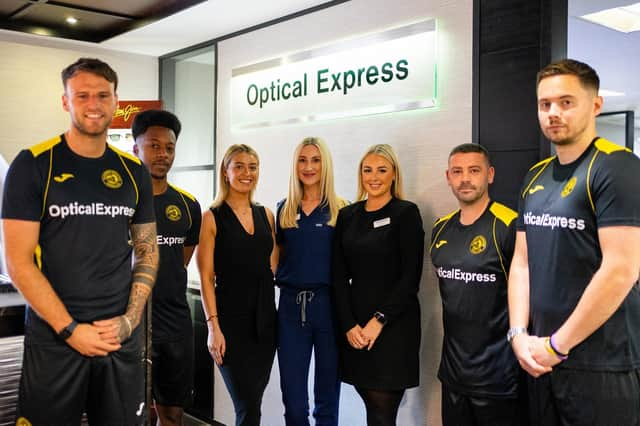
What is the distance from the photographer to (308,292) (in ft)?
9.61

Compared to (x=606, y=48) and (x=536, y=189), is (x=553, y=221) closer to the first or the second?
(x=536, y=189)

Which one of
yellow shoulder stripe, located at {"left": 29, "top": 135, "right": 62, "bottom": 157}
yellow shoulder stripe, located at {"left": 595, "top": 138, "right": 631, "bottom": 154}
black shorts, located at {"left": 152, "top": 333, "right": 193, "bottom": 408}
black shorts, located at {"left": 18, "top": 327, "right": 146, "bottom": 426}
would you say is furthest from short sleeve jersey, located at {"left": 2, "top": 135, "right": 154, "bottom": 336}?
yellow shoulder stripe, located at {"left": 595, "top": 138, "right": 631, "bottom": 154}

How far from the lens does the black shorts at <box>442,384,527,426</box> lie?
7.94 feet

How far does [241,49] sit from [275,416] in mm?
2423

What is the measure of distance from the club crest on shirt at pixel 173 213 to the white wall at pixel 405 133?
1.01 m

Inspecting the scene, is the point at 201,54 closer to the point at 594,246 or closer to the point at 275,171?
the point at 275,171

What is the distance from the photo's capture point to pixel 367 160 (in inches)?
115

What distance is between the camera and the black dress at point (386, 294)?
2758 mm

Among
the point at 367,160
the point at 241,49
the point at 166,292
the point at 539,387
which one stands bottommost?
the point at 539,387

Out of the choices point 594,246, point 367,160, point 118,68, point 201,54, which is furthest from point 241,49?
point 594,246

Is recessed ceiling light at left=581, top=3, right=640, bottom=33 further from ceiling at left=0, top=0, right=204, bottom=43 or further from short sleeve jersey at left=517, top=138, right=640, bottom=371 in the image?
short sleeve jersey at left=517, top=138, right=640, bottom=371

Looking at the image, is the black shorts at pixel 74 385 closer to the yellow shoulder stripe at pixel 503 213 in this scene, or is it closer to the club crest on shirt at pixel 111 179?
the club crest on shirt at pixel 111 179

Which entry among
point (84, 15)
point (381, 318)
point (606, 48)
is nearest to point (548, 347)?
point (381, 318)

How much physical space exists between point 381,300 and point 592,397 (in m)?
1.02
